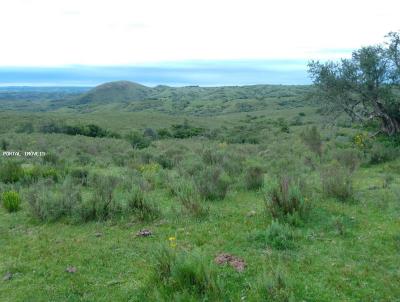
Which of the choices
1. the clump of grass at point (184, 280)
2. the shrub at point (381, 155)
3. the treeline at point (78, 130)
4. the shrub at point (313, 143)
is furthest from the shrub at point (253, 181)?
the treeline at point (78, 130)

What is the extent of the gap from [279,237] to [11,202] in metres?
6.64

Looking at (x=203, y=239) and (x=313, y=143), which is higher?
(x=203, y=239)

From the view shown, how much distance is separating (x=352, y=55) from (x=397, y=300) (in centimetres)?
1888

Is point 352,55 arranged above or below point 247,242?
above

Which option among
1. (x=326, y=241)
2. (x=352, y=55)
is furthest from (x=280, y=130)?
(x=326, y=241)

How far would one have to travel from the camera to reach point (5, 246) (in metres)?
7.86

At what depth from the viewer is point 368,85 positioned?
21141mm

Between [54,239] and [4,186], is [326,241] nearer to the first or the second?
[54,239]

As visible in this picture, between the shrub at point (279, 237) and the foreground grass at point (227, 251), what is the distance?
0.50ft

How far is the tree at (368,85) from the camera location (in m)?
20.7

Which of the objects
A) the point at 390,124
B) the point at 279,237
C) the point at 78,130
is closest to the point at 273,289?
the point at 279,237

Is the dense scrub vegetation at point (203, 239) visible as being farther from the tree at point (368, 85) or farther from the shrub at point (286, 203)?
the tree at point (368, 85)

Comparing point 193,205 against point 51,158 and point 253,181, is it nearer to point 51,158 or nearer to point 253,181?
point 253,181

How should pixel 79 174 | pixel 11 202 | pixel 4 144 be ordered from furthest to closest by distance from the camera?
pixel 4 144 → pixel 79 174 → pixel 11 202
